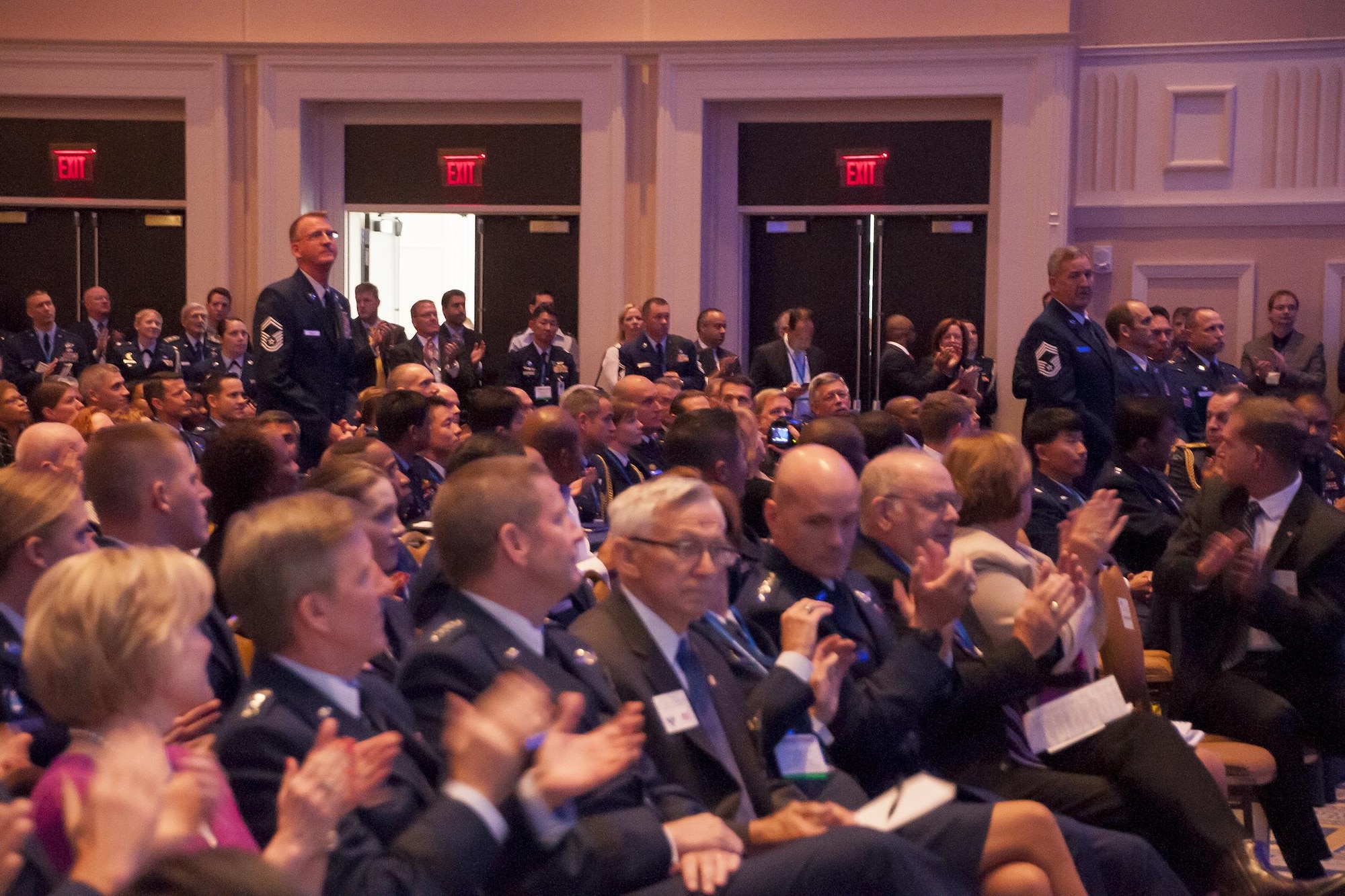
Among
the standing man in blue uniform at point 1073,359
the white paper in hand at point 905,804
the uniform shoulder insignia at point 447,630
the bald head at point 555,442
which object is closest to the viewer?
the uniform shoulder insignia at point 447,630

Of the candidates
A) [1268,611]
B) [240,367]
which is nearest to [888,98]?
[240,367]

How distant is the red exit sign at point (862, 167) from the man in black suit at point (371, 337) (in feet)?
10.9

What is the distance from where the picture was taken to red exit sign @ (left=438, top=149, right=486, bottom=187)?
10906 millimetres

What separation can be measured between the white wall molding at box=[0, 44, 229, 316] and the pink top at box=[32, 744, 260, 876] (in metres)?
9.54

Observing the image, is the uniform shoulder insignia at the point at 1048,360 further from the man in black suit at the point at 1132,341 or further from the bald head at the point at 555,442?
the bald head at the point at 555,442

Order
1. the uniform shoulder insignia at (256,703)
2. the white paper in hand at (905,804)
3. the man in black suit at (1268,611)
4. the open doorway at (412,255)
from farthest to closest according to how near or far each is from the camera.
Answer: the open doorway at (412,255)
the man in black suit at (1268,611)
the white paper in hand at (905,804)
the uniform shoulder insignia at (256,703)

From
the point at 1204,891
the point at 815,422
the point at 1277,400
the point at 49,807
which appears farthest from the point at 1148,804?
the point at 49,807

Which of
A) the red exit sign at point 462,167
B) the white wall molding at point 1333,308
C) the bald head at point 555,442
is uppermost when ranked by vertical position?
the red exit sign at point 462,167

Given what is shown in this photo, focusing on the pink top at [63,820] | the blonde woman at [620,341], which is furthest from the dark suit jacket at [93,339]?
the pink top at [63,820]

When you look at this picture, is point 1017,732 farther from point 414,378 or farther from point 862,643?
point 414,378

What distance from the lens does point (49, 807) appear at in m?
1.66

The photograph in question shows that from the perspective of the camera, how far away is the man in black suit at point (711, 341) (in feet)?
32.0

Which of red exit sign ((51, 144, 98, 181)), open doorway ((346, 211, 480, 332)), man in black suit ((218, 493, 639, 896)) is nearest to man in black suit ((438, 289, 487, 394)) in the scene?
open doorway ((346, 211, 480, 332))

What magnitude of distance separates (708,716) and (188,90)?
30.9 feet
